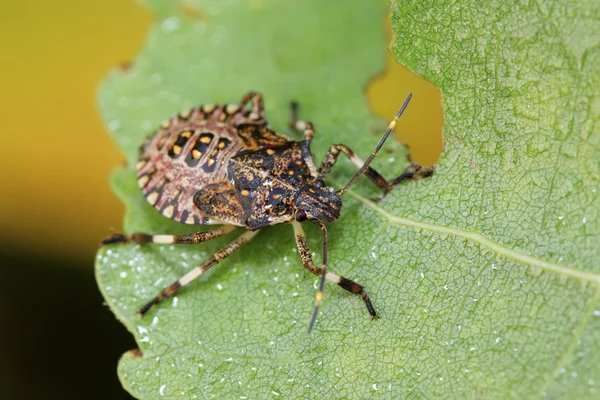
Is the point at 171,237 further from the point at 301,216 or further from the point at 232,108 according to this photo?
the point at 232,108

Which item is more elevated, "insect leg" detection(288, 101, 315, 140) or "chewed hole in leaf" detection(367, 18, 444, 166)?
"insect leg" detection(288, 101, 315, 140)

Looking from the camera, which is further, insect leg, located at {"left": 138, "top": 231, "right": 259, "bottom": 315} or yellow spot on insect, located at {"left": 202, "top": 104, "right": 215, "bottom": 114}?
yellow spot on insect, located at {"left": 202, "top": 104, "right": 215, "bottom": 114}

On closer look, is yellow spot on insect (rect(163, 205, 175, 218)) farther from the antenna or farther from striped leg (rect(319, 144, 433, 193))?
the antenna

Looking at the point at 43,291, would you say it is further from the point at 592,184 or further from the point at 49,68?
the point at 592,184

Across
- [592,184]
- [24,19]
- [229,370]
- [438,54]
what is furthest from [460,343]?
[24,19]

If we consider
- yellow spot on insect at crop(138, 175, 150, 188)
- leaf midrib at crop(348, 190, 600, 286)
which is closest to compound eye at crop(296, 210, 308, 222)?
leaf midrib at crop(348, 190, 600, 286)

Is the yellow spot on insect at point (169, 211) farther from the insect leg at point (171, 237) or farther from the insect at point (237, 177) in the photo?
the insect leg at point (171, 237)

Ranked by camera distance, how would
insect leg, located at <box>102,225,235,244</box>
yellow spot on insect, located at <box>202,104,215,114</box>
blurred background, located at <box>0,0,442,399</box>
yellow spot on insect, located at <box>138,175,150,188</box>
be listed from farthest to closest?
blurred background, located at <box>0,0,442,399</box> → yellow spot on insect, located at <box>202,104,215,114</box> → yellow spot on insect, located at <box>138,175,150,188</box> → insect leg, located at <box>102,225,235,244</box>
